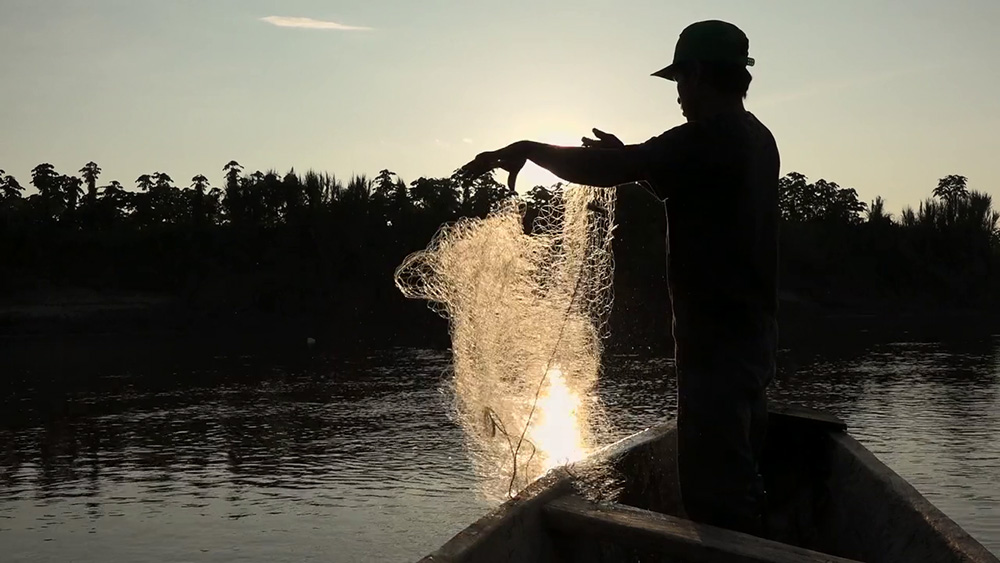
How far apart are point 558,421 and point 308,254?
49691 mm

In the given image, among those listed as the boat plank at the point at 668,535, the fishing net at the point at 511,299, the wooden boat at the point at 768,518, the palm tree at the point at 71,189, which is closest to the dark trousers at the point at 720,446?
the wooden boat at the point at 768,518

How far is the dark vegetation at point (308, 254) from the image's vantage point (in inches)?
2121

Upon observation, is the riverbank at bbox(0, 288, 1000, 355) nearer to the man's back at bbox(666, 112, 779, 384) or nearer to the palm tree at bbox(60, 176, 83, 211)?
the palm tree at bbox(60, 176, 83, 211)

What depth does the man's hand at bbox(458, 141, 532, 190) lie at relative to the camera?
10.3 feet

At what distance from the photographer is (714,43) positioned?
3.16 meters

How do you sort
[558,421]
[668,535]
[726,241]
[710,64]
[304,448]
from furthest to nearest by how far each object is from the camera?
1. [304,448]
2. [558,421]
3. [710,64]
4. [726,241]
5. [668,535]

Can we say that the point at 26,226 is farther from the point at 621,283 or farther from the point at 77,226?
the point at 621,283

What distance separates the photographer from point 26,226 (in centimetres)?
5628

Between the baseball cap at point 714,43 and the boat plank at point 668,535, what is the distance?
1517 millimetres

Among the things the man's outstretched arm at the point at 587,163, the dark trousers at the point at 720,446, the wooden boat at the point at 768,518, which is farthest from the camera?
the dark trousers at the point at 720,446

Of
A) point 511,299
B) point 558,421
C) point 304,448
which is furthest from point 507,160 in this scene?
point 304,448

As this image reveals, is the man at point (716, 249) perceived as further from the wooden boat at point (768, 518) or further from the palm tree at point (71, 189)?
the palm tree at point (71, 189)

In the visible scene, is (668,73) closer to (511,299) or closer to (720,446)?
(720,446)

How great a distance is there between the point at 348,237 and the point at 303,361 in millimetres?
22994
